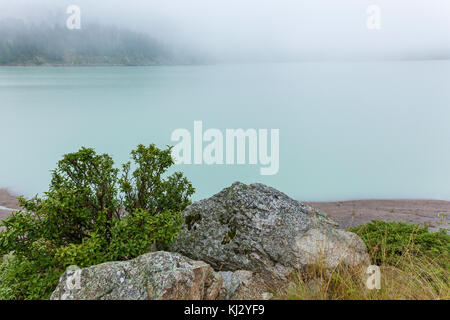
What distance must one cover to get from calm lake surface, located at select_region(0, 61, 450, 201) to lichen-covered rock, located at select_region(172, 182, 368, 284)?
1046 cm

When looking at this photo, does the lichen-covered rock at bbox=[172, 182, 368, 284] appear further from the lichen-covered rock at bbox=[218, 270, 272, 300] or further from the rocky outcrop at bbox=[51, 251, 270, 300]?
the rocky outcrop at bbox=[51, 251, 270, 300]

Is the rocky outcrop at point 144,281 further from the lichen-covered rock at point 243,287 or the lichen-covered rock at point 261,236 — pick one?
the lichen-covered rock at point 261,236

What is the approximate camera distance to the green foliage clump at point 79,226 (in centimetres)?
491

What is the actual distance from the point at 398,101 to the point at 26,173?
47770mm

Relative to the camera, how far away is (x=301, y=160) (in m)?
24.4

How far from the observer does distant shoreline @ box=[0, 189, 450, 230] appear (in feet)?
36.0

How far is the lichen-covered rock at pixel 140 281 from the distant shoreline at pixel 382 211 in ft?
23.9

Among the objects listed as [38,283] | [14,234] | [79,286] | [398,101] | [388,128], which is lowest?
[38,283]

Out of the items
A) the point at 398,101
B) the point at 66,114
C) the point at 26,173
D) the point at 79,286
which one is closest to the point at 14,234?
the point at 79,286

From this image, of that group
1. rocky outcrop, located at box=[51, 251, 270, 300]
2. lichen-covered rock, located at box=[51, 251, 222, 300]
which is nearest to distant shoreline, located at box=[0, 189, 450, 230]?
rocky outcrop, located at box=[51, 251, 270, 300]

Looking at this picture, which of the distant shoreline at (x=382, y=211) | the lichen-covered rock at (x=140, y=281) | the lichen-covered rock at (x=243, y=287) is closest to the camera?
the lichen-covered rock at (x=140, y=281)

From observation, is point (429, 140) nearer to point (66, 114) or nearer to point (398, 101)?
point (398, 101)

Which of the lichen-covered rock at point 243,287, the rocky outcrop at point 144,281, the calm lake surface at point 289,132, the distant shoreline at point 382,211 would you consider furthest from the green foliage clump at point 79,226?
the calm lake surface at point 289,132

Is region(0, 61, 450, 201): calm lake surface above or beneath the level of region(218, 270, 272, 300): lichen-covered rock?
above
